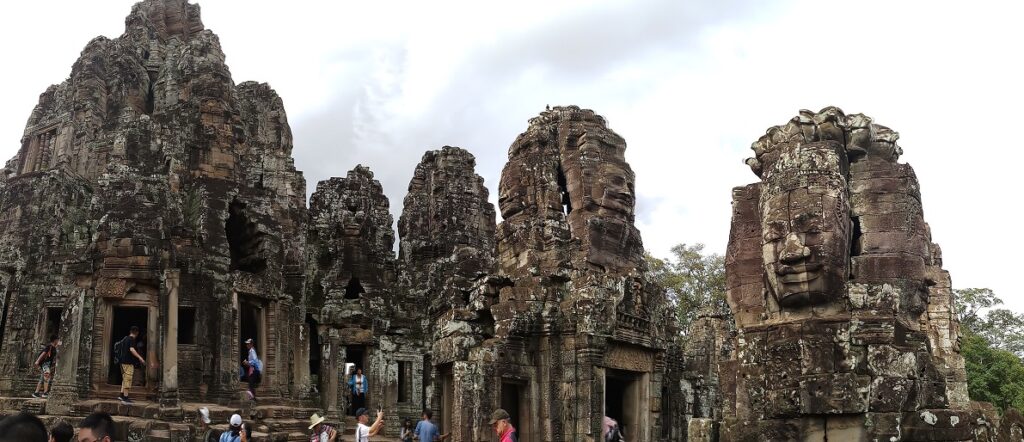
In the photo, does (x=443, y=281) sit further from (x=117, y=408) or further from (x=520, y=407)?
(x=117, y=408)

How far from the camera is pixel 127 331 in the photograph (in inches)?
746

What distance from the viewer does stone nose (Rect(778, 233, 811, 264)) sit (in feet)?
25.3

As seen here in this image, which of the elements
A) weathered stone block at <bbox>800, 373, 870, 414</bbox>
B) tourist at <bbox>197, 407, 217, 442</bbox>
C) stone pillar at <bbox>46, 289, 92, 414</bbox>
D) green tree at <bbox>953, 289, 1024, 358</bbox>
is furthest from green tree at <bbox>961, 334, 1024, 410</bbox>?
stone pillar at <bbox>46, 289, 92, 414</bbox>

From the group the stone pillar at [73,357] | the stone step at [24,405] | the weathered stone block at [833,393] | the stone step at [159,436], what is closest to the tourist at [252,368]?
the stone pillar at [73,357]

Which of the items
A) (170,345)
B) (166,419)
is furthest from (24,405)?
(166,419)

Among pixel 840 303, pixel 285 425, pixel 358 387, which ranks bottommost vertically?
pixel 285 425

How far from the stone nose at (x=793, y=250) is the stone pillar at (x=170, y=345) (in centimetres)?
1330

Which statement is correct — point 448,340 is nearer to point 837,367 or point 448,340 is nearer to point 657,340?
point 657,340

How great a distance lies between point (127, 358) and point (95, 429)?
13085 millimetres

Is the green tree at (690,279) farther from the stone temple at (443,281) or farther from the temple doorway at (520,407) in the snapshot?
the temple doorway at (520,407)

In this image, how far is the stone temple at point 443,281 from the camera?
7883 mm

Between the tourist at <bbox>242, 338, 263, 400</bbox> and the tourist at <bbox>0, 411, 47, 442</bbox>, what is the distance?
15308mm

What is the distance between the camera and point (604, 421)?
15.8 metres

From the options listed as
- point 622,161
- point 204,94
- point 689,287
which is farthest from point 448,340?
point 689,287
